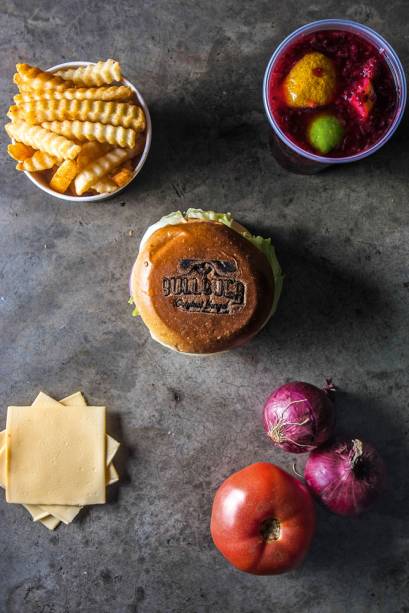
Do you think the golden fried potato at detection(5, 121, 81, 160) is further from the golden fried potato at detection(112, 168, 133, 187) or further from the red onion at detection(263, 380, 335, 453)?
the red onion at detection(263, 380, 335, 453)

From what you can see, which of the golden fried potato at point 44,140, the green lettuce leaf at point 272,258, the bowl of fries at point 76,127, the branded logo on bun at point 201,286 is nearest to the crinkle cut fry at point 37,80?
the bowl of fries at point 76,127

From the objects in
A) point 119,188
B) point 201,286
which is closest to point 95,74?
point 119,188

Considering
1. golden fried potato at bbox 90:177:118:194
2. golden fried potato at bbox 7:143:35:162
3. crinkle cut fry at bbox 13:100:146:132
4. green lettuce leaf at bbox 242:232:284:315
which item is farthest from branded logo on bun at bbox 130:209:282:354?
golden fried potato at bbox 7:143:35:162

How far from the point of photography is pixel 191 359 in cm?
201

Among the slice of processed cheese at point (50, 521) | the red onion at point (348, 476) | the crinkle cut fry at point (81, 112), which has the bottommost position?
the slice of processed cheese at point (50, 521)

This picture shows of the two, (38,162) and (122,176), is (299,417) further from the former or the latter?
(38,162)

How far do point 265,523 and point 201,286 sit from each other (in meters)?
0.68

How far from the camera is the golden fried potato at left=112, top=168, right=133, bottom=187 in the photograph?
1.84 meters

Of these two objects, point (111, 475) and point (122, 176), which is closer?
point (122, 176)

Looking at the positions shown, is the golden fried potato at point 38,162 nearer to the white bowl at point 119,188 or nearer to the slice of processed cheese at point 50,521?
the white bowl at point 119,188

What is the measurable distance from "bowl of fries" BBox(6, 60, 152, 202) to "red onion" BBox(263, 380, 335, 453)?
2.53ft

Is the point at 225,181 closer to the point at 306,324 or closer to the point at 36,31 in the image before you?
the point at 306,324

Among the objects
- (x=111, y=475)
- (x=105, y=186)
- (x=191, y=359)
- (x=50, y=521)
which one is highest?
(x=105, y=186)

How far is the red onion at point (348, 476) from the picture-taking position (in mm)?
1788
